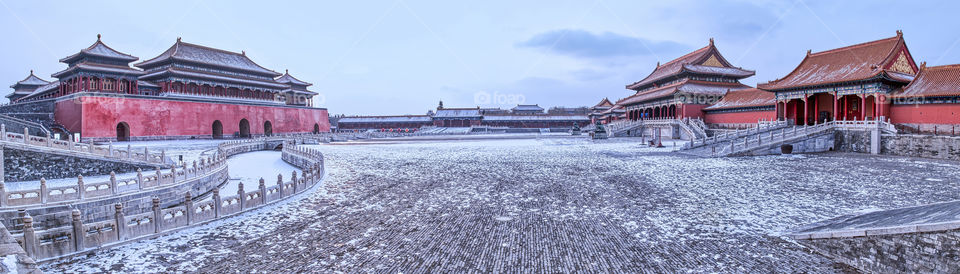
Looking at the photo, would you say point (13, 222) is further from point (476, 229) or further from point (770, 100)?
point (770, 100)

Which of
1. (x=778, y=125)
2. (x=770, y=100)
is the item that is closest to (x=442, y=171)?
(x=778, y=125)

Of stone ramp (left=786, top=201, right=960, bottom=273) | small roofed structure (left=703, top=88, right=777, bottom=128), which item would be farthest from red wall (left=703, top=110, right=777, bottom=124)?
stone ramp (left=786, top=201, right=960, bottom=273)

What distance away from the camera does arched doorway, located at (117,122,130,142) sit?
34.3 metres

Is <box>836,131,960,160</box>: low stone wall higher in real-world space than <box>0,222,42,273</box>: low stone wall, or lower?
higher

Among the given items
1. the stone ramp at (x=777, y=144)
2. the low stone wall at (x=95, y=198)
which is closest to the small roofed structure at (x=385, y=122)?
the stone ramp at (x=777, y=144)

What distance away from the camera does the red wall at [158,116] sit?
3180 centimetres

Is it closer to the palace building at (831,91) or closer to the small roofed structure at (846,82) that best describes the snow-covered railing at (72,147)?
the palace building at (831,91)

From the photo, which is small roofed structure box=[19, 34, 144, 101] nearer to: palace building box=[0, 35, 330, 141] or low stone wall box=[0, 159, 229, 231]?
palace building box=[0, 35, 330, 141]

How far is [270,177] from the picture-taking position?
1752 centimetres

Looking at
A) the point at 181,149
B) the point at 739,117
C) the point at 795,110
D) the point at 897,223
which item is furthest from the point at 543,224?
the point at 739,117

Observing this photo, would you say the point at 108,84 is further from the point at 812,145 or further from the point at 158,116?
the point at 812,145

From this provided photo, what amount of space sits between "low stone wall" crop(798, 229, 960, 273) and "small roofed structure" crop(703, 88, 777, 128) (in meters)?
30.9

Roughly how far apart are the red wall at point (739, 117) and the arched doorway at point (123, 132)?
51.6 metres

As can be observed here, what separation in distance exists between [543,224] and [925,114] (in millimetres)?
26154
